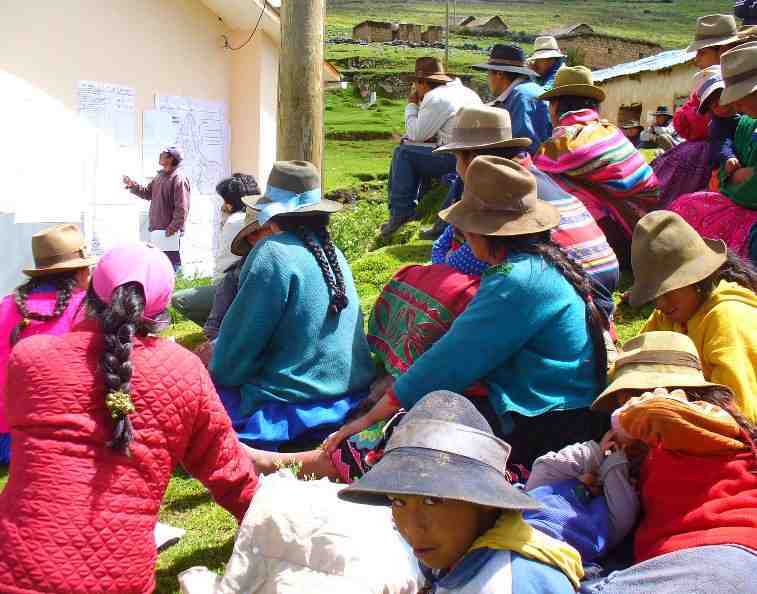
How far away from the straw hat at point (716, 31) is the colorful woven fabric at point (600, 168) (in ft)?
4.09

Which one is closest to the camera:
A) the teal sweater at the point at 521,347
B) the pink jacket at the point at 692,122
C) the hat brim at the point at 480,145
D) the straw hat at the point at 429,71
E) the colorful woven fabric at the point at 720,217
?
the teal sweater at the point at 521,347

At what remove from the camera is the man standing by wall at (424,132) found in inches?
308

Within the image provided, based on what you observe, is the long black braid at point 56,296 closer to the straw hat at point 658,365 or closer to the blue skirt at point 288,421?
the blue skirt at point 288,421

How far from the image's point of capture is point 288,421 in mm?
4148

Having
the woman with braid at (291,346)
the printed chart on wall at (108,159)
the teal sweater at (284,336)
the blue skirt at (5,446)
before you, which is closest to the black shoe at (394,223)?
the printed chart on wall at (108,159)

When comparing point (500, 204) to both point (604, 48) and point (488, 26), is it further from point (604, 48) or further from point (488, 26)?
point (488, 26)

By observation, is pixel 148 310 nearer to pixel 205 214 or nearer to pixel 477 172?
pixel 477 172

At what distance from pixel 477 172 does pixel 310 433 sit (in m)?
1.58

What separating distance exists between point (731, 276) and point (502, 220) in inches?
34.9

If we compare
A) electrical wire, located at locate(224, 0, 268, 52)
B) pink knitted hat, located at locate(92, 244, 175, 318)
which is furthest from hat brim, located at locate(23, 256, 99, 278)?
electrical wire, located at locate(224, 0, 268, 52)

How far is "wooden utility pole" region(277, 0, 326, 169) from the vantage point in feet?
18.0

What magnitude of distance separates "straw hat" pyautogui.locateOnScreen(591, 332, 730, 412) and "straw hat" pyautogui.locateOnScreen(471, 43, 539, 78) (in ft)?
15.5

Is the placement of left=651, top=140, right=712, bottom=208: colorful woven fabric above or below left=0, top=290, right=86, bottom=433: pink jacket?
above

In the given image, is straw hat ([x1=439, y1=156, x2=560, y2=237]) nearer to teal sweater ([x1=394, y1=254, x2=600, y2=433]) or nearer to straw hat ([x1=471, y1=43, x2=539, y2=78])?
teal sweater ([x1=394, y1=254, x2=600, y2=433])
